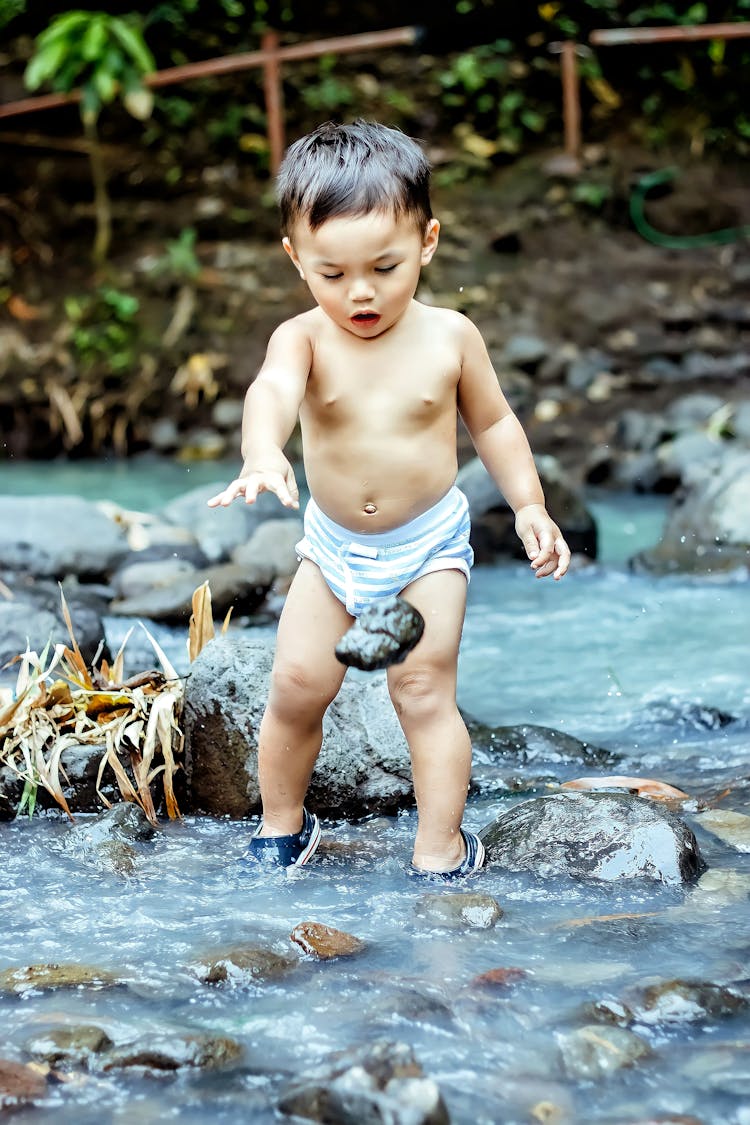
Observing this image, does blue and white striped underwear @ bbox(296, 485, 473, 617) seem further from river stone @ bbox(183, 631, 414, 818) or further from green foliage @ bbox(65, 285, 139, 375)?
green foliage @ bbox(65, 285, 139, 375)

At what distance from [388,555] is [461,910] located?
2.40ft

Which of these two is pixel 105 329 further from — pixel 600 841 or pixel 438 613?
pixel 600 841

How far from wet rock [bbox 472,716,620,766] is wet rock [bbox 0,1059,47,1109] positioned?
1852mm

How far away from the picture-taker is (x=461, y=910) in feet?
7.91

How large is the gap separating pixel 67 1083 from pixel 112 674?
1749mm

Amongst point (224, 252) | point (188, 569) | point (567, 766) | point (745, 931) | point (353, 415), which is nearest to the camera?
point (745, 931)

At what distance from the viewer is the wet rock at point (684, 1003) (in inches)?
77.6

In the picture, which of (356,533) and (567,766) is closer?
(356,533)

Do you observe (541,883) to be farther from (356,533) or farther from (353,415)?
(353,415)

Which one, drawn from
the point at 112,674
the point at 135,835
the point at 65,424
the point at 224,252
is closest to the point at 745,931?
the point at 135,835

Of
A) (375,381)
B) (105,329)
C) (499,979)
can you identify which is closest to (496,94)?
(105,329)

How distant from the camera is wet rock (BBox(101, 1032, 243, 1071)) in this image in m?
1.86

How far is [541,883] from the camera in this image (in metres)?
2.57

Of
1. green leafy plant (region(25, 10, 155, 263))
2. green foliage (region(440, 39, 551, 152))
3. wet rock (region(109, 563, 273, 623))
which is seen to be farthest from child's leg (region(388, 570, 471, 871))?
green foliage (region(440, 39, 551, 152))
